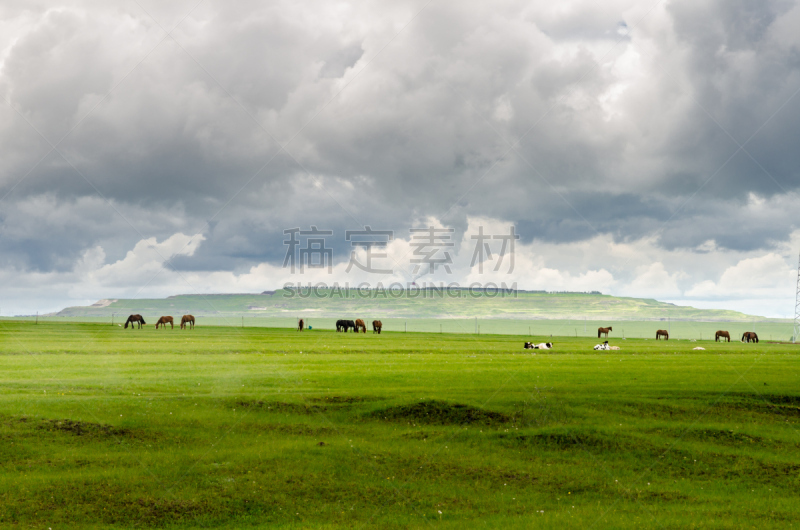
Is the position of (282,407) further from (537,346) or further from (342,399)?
(537,346)

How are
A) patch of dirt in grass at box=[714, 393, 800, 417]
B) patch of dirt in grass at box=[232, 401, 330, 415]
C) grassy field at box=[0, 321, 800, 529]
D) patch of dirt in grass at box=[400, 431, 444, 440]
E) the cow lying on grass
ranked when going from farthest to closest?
the cow lying on grass < patch of dirt in grass at box=[714, 393, 800, 417] < patch of dirt in grass at box=[232, 401, 330, 415] < patch of dirt in grass at box=[400, 431, 444, 440] < grassy field at box=[0, 321, 800, 529]

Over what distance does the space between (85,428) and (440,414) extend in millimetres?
13535

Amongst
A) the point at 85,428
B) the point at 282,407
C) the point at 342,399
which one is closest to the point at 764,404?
the point at 342,399

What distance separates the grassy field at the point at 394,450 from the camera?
1446 centimetres

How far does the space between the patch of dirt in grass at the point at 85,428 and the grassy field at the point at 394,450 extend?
89mm

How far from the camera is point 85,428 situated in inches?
814

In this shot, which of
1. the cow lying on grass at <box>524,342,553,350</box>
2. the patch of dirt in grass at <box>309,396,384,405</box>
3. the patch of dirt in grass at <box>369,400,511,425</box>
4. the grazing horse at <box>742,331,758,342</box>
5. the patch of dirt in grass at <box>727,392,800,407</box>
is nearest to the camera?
the patch of dirt in grass at <box>369,400,511,425</box>

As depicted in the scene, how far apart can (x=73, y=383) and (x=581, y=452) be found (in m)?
25.1

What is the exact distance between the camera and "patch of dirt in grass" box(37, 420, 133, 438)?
2023 cm

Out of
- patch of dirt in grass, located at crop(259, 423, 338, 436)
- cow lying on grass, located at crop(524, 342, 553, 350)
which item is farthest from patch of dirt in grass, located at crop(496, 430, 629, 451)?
cow lying on grass, located at crop(524, 342, 553, 350)

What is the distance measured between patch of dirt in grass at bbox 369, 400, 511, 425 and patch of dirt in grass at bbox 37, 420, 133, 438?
969cm

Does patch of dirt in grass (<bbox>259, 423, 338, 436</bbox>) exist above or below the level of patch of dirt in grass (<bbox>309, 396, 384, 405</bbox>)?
below

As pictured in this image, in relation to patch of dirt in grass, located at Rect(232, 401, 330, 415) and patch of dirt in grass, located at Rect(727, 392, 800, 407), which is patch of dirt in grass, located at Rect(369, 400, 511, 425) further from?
patch of dirt in grass, located at Rect(727, 392, 800, 407)

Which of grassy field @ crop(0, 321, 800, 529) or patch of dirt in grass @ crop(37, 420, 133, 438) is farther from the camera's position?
patch of dirt in grass @ crop(37, 420, 133, 438)
